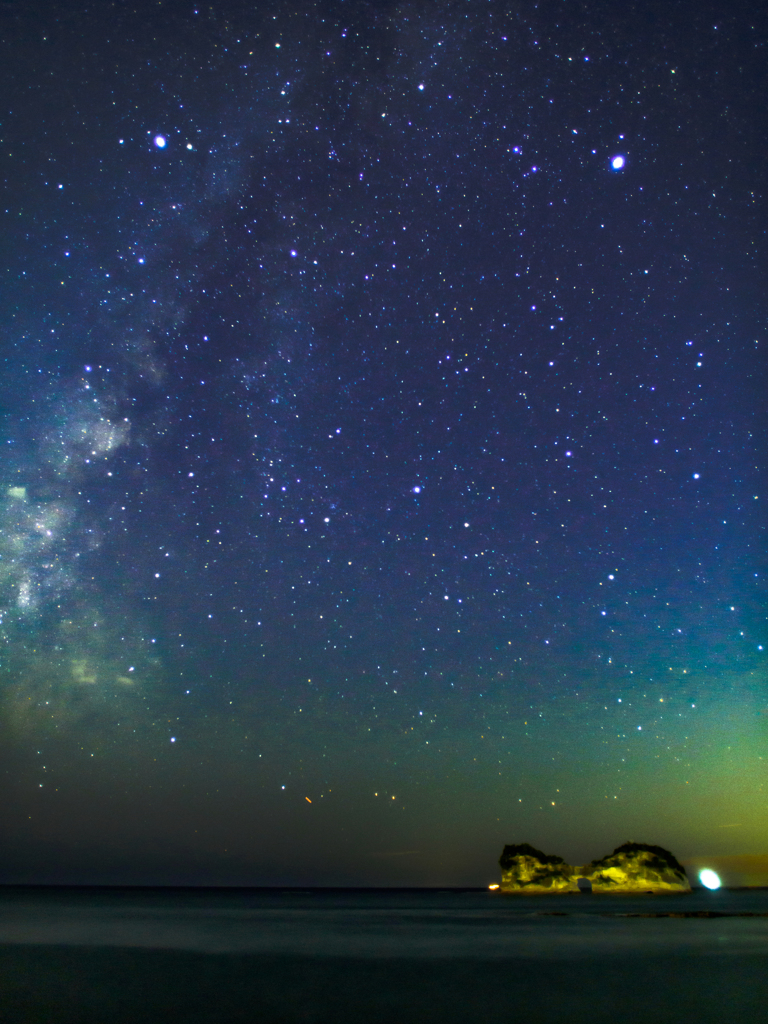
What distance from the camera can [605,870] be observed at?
9531 centimetres

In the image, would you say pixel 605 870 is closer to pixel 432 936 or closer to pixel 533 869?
pixel 533 869

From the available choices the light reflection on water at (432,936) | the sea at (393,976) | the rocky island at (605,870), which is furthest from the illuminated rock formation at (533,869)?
the sea at (393,976)

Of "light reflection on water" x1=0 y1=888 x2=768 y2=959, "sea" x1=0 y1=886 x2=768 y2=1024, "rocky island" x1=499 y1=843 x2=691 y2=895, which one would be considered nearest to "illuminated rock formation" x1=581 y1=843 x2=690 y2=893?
"rocky island" x1=499 y1=843 x2=691 y2=895

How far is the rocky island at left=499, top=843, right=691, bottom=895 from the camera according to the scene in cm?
9312

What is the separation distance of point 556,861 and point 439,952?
80.8 m

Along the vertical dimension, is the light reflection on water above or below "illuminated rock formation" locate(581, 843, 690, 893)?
above

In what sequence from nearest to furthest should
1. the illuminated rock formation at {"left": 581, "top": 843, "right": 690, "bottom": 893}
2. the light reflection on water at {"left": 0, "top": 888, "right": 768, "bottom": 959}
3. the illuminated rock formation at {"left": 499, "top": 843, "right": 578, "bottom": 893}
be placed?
the light reflection on water at {"left": 0, "top": 888, "right": 768, "bottom": 959}, the illuminated rock formation at {"left": 581, "top": 843, "right": 690, "bottom": 893}, the illuminated rock formation at {"left": 499, "top": 843, "right": 578, "bottom": 893}

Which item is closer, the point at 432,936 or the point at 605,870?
the point at 432,936

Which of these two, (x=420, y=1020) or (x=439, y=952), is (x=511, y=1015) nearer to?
(x=420, y=1020)

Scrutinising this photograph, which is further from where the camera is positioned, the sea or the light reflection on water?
the light reflection on water

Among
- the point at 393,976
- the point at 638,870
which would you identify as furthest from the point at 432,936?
the point at 638,870

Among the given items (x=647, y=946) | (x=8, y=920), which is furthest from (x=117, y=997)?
(x=8, y=920)

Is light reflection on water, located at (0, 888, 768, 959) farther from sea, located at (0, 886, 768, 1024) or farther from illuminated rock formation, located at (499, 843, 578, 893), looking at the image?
illuminated rock formation, located at (499, 843, 578, 893)

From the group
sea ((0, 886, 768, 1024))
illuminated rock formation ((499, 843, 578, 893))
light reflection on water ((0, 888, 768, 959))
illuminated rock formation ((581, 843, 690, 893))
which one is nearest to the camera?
sea ((0, 886, 768, 1024))
